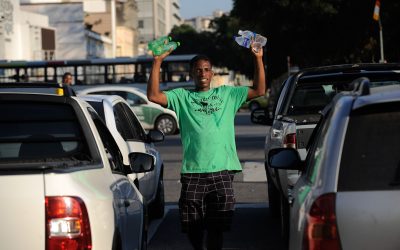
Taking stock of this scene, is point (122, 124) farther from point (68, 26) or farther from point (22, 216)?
point (68, 26)

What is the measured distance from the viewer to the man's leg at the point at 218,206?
6.95 metres

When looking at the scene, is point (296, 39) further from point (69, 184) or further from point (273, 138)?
point (69, 184)

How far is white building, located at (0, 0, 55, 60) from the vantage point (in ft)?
192

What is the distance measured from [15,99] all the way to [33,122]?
0.30 meters

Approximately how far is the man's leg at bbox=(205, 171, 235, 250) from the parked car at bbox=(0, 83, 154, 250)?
554 millimetres

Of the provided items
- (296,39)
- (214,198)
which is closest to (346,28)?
(296,39)

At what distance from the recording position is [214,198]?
23.0ft

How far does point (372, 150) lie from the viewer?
→ 4.28m

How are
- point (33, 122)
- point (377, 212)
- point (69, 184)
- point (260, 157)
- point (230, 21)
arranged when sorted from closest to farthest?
point (377, 212)
point (69, 184)
point (33, 122)
point (260, 157)
point (230, 21)

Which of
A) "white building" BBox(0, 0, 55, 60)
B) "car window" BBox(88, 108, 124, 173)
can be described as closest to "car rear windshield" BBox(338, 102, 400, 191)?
"car window" BBox(88, 108, 124, 173)

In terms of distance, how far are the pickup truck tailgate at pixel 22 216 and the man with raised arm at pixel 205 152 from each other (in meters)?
2.50

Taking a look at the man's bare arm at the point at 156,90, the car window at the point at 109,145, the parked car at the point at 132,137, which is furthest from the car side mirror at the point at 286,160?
the parked car at the point at 132,137

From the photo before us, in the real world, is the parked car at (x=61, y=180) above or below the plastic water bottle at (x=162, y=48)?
below

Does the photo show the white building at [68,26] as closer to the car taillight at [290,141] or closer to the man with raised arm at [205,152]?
the car taillight at [290,141]
